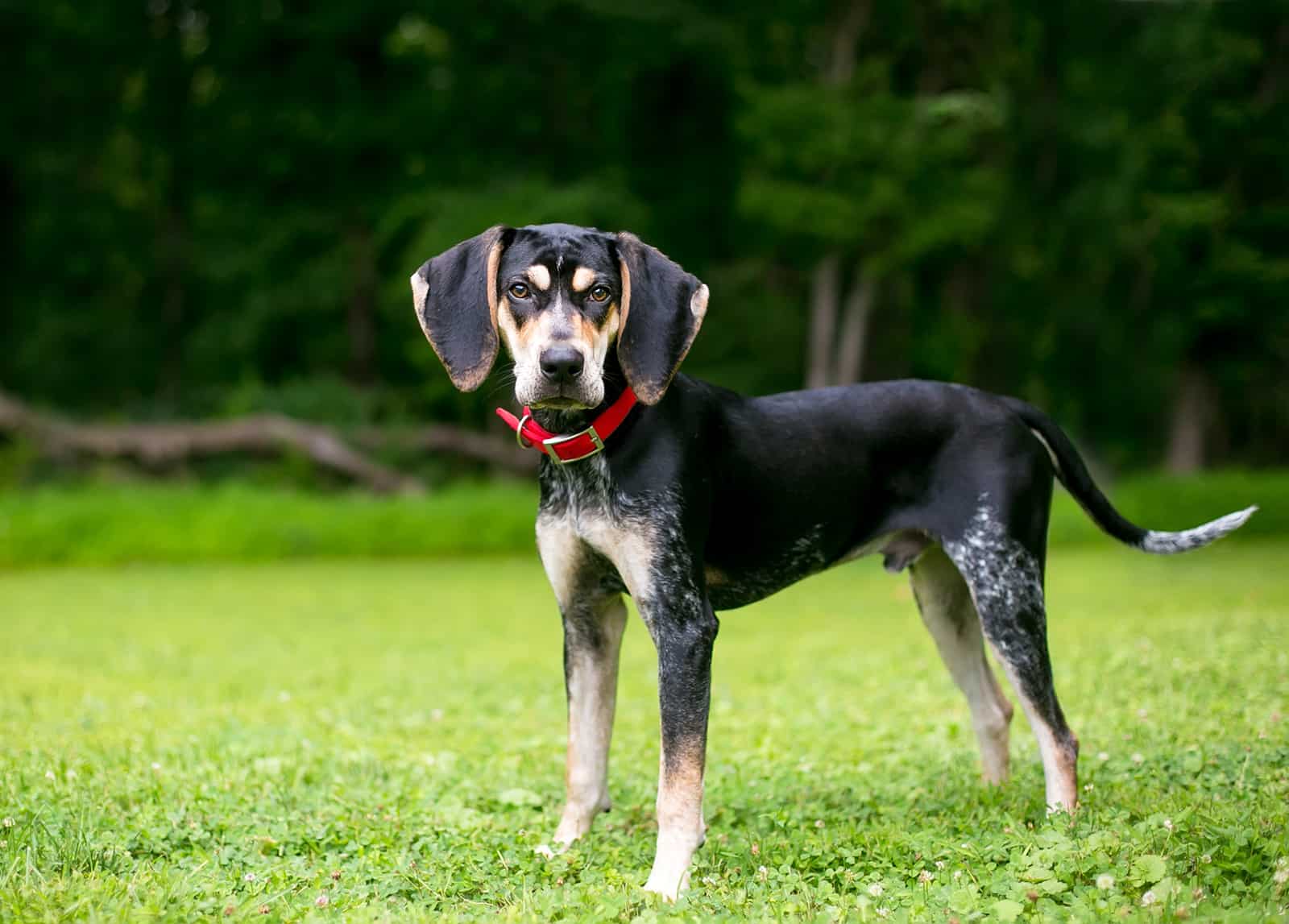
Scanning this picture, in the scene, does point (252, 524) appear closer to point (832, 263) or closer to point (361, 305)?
point (361, 305)

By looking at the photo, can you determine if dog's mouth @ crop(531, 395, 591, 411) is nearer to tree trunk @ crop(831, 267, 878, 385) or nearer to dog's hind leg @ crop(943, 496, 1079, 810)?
dog's hind leg @ crop(943, 496, 1079, 810)

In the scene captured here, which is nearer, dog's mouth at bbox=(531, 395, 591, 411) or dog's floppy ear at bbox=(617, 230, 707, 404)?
dog's mouth at bbox=(531, 395, 591, 411)

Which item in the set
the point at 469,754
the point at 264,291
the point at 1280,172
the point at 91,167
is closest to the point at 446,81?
the point at 264,291

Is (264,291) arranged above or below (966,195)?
below

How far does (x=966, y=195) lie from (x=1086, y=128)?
847 centimetres

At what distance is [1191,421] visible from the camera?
95.4ft

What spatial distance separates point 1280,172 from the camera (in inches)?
1070

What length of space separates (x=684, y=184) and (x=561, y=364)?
26945 millimetres

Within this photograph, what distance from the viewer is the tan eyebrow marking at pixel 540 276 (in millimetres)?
4867

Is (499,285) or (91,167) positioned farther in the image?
(91,167)

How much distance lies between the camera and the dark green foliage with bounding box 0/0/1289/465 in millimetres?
26703

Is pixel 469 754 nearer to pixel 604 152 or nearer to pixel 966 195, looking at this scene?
pixel 966 195

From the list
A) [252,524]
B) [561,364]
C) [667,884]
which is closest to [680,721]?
[667,884]

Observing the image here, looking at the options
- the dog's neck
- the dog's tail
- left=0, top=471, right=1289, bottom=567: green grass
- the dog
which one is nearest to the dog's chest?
the dog
